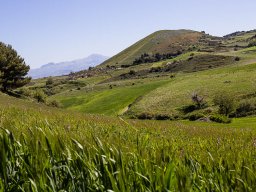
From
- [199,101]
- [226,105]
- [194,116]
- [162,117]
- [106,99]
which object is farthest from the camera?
[106,99]

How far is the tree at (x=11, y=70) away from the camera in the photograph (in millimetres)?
84350

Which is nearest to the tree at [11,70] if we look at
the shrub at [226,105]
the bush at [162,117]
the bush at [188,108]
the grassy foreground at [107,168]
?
the bush at [162,117]

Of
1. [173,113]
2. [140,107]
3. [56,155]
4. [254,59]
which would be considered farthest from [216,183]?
[254,59]

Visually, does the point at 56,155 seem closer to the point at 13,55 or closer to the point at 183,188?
the point at 183,188

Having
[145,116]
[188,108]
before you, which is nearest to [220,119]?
[188,108]

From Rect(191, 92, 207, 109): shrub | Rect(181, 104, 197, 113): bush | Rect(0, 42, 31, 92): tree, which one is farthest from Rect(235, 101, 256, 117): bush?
Rect(0, 42, 31, 92): tree

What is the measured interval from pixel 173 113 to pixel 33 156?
7378 centimetres

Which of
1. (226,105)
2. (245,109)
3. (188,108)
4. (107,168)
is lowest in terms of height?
(188,108)

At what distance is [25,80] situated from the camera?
8856 cm

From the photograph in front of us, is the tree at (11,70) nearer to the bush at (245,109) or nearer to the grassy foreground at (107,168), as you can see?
the bush at (245,109)

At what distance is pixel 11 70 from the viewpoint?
8625cm

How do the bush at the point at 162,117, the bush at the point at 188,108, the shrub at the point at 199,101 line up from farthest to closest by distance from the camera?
the shrub at the point at 199,101
the bush at the point at 188,108
the bush at the point at 162,117

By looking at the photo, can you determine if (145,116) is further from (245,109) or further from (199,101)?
(245,109)

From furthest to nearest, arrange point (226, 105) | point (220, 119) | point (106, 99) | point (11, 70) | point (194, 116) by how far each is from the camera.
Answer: point (106, 99), point (11, 70), point (194, 116), point (226, 105), point (220, 119)
